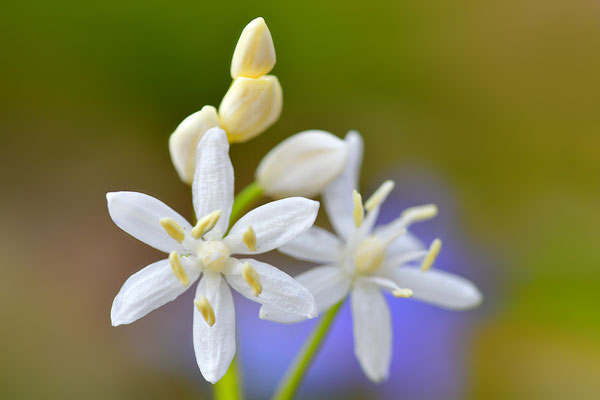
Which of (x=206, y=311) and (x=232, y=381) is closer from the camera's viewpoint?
(x=206, y=311)

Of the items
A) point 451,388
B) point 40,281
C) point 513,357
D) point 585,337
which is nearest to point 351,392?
point 451,388

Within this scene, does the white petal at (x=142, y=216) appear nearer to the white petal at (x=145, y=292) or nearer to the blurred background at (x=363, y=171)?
the white petal at (x=145, y=292)

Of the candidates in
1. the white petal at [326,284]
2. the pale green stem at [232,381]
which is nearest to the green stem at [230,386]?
the pale green stem at [232,381]

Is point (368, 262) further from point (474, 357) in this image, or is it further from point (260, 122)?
point (474, 357)

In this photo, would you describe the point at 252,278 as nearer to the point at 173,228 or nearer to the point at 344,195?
the point at 173,228

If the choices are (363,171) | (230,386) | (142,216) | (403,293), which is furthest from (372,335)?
(363,171)

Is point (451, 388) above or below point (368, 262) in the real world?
above

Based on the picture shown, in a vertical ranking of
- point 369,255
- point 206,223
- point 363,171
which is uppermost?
point 363,171
